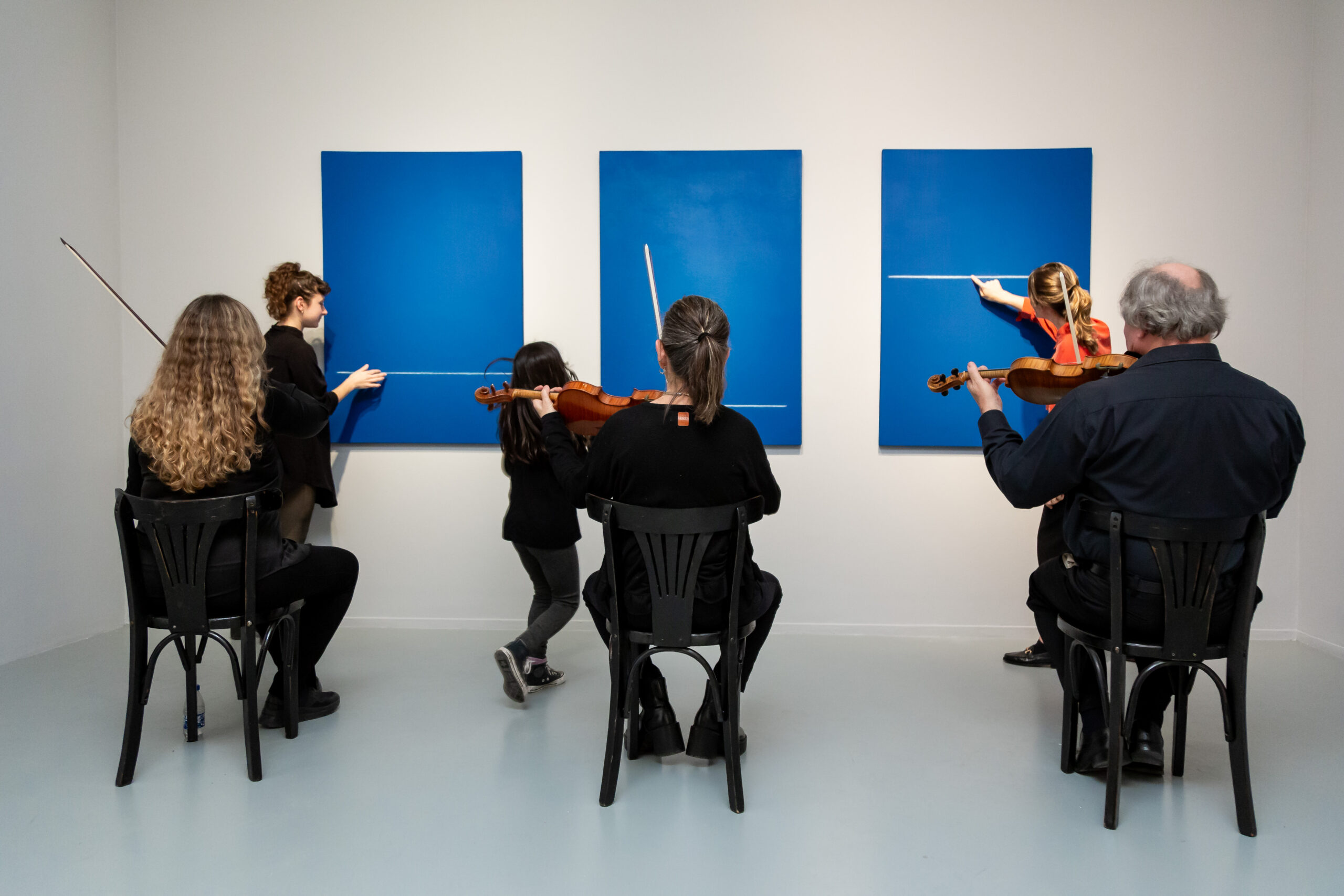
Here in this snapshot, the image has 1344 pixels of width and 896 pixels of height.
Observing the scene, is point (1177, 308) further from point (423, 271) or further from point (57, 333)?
point (57, 333)

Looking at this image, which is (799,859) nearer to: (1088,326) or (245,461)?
(245,461)

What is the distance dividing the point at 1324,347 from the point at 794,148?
7.67 ft

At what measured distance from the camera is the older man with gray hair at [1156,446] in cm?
182

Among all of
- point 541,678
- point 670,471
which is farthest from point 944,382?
point 541,678

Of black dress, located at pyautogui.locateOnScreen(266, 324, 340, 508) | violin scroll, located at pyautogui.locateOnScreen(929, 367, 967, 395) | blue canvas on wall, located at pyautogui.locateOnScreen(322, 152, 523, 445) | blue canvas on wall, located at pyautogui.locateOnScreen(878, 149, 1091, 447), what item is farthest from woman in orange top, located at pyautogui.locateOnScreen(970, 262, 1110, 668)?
black dress, located at pyautogui.locateOnScreen(266, 324, 340, 508)

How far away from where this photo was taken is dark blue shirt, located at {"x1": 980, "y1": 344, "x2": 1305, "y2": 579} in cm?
182

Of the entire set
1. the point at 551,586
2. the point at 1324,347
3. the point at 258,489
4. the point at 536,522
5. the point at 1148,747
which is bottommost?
the point at 1148,747

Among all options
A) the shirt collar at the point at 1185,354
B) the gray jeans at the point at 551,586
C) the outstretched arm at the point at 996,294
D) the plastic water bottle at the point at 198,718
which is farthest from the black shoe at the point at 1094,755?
the plastic water bottle at the point at 198,718

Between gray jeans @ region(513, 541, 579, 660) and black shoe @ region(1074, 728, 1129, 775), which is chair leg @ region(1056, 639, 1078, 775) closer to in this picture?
black shoe @ region(1074, 728, 1129, 775)

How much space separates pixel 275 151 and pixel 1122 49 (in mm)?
3692

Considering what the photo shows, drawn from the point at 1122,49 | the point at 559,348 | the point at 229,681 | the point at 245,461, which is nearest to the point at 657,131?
the point at 559,348

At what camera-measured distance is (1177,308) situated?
6.33ft

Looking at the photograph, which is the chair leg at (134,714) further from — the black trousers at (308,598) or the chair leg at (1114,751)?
the chair leg at (1114,751)

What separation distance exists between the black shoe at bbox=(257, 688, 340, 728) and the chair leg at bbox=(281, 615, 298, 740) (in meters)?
0.07
